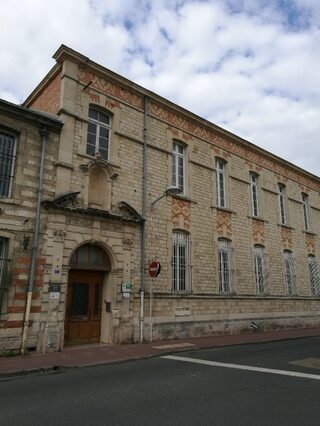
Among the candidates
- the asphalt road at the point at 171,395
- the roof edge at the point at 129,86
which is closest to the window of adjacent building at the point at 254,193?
the roof edge at the point at 129,86

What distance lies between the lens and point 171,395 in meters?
5.60

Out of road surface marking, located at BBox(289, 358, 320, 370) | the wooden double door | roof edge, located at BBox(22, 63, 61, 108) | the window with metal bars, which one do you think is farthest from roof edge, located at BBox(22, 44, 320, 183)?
road surface marking, located at BBox(289, 358, 320, 370)

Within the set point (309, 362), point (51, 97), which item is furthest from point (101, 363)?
point (51, 97)

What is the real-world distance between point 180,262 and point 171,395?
809 centimetres

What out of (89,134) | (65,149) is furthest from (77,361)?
(89,134)

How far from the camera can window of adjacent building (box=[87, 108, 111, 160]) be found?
12.2 meters

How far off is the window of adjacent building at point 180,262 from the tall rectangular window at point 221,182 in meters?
2.92

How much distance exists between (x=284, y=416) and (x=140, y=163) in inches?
391

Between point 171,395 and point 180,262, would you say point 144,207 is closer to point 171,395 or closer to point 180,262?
point 180,262

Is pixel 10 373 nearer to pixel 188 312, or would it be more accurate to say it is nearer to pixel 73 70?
pixel 188 312

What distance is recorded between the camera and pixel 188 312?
13.1 meters

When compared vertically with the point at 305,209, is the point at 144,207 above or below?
below

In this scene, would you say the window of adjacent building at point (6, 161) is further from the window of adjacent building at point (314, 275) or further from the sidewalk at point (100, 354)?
the window of adjacent building at point (314, 275)

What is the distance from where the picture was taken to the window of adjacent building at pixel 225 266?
14.9 m
